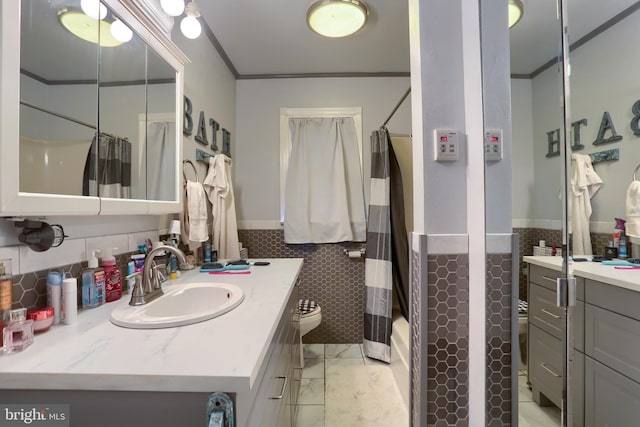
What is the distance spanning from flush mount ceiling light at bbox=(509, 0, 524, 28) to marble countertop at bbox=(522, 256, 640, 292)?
2.54ft

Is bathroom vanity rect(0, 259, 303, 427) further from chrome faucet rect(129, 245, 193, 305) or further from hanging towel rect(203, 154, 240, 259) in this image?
hanging towel rect(203, 154, 240, 259)

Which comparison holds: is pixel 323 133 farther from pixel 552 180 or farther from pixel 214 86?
pixel 552 180

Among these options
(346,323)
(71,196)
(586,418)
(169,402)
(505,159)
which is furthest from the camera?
(346,323)

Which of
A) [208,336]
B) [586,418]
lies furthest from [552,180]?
[208,336]

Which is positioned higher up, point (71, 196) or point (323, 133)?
point (323, 133)

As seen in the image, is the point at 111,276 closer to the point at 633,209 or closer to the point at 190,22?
the point at 190,22

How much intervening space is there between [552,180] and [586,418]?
0.61 meters

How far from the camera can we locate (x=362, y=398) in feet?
5.78

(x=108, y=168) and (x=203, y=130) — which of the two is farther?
(x=203, y=130)

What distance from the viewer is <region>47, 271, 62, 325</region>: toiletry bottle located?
0.81 meters

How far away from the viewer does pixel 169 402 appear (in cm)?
56

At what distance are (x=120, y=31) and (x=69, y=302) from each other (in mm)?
999

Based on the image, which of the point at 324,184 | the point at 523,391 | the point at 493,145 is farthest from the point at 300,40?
the point at 523,391

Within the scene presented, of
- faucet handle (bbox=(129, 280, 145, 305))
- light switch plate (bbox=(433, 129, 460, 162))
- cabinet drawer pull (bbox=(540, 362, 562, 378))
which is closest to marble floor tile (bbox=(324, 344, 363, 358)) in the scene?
cabinet drawer pull (bbox=(540, 362, 562, 378))
